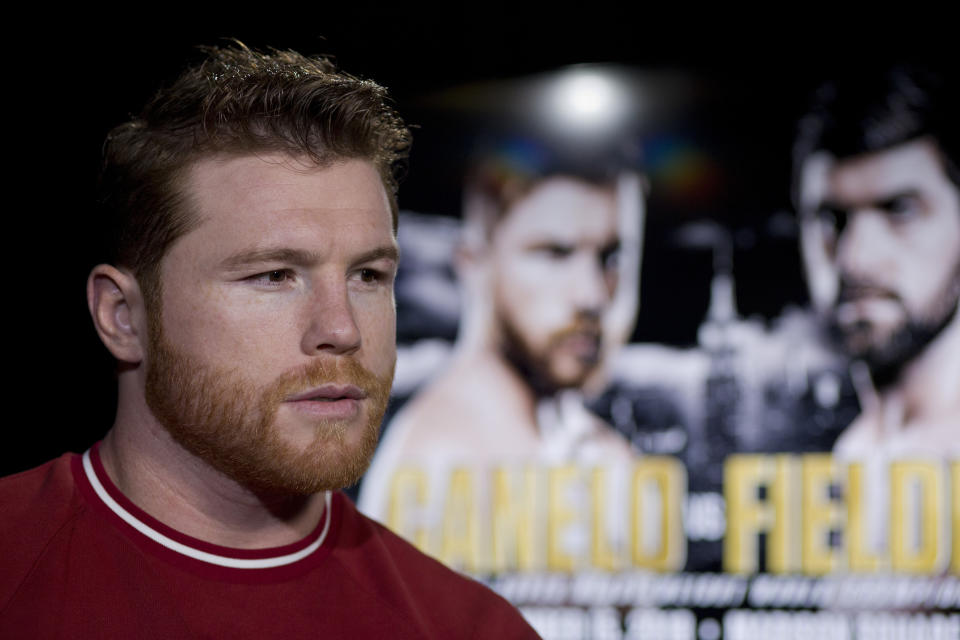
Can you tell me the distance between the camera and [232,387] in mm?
1156

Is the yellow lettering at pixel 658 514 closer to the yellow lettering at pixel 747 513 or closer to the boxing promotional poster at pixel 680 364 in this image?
the boxing promotional poster at pixel 680 364

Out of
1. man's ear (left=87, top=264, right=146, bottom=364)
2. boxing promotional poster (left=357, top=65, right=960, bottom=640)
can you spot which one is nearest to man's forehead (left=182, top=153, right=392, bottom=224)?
man's ear (left=87, top=264, right=146, bottom=364)

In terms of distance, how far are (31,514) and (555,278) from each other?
2.02 metres

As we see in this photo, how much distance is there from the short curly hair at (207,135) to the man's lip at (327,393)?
9.0 inches

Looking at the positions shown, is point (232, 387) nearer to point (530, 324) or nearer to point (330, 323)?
point (330, 323)

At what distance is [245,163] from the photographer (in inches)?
47.0

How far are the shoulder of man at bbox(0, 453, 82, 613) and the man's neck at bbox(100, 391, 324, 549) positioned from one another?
6cm

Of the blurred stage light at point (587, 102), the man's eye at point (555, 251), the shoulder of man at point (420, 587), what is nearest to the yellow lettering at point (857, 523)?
the man's eye at point (555, 251)

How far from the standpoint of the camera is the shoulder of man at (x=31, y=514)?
1114 millimetres

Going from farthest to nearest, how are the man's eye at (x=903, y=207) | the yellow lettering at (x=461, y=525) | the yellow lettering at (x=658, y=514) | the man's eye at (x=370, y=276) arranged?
the yellow lettering at (x=461, y=525)
the yellow lettering at (x=658, y=514)
the man's eye at (x=903, y=207)
the man's eye at (x=370, y=276)

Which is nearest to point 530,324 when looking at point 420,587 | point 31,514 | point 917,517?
point 917,517

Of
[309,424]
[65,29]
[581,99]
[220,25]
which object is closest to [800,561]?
[581,99]

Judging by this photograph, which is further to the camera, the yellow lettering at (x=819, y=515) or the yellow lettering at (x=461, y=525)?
the yellow lettering at (x=461, y=525)

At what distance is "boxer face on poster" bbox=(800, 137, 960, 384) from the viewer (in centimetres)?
259
